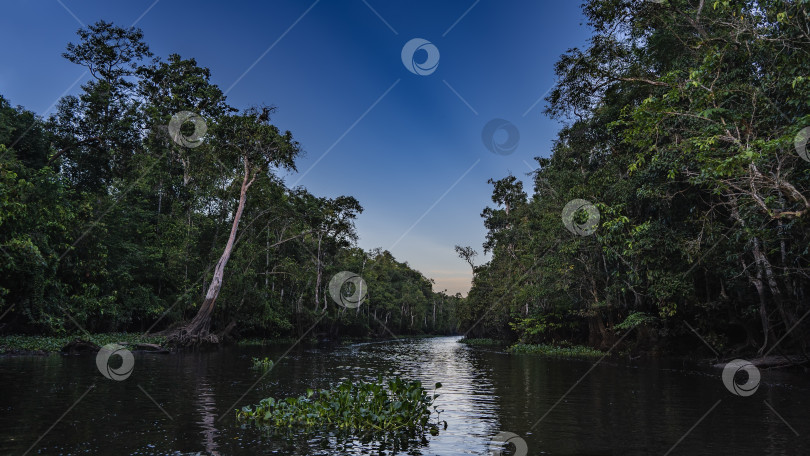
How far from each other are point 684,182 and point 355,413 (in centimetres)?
1902

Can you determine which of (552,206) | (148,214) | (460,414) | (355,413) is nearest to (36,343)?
(148,214)

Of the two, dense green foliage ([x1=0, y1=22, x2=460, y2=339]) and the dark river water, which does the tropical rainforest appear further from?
the dark river water

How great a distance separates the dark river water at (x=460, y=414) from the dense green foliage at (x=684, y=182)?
221 inches

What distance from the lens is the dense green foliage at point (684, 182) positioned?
50.9 ft

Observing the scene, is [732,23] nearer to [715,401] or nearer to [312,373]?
[715,401]

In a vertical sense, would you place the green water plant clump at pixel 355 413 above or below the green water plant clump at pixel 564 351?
below

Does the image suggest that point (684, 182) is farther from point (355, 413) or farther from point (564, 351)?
point (564, 351)

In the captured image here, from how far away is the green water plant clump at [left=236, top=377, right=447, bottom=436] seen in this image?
33.7ft

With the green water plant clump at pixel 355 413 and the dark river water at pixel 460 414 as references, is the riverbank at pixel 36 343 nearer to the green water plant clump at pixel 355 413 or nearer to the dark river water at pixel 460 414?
the dark river water at pixel 460 414

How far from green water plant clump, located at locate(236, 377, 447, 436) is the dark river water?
637 mm

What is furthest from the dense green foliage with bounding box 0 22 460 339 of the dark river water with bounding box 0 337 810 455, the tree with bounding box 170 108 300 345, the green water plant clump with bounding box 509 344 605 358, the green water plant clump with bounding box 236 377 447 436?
the green water plant clump with bounding box 509 344 605 358

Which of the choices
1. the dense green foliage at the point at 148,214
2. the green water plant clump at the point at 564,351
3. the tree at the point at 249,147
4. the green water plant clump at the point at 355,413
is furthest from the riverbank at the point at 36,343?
the green water plant clump at the point at 564,351

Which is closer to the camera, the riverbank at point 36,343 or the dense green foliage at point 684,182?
the dense green foliage at point 684,182

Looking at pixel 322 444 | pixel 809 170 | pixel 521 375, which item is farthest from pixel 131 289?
pixel 809 170
